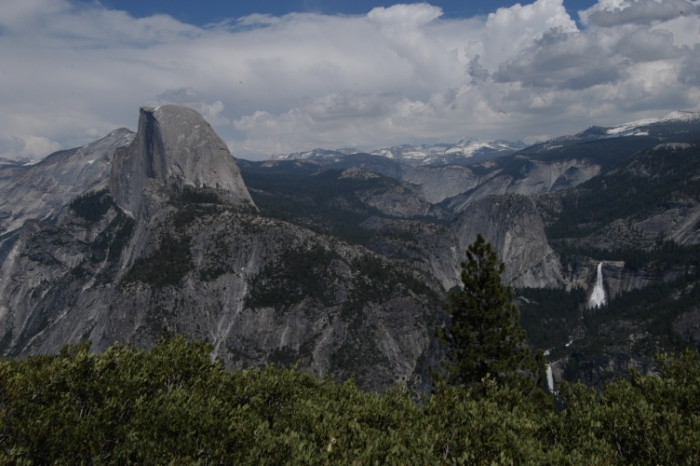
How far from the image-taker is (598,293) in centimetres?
19162

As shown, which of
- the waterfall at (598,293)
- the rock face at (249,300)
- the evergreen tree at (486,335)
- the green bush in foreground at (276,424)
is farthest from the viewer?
the waterfall at (598,293)

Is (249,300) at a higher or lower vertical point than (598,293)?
higher

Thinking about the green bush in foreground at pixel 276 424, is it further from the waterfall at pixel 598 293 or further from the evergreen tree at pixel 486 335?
the waterfall at pixel 598 293

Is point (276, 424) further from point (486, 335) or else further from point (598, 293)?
point (598, 293)

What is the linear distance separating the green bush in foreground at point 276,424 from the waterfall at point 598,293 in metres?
188

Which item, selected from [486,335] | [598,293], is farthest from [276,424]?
[598,293]

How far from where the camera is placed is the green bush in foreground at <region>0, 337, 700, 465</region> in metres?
14.8

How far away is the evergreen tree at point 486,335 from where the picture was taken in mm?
33312

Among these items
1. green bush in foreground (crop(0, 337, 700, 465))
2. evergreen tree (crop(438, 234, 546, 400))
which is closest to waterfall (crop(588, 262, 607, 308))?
evergreen tree (crop(438, 234, 546, 400))

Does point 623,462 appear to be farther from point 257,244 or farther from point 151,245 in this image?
point 151,245

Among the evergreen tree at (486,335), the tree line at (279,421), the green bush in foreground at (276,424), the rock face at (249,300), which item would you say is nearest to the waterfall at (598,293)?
the rock face at (249,300)

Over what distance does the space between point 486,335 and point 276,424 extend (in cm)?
2132

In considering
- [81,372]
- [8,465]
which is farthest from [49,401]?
[8,465]

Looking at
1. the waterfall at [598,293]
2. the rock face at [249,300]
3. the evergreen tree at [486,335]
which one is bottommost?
the waterfall at [598,293]
